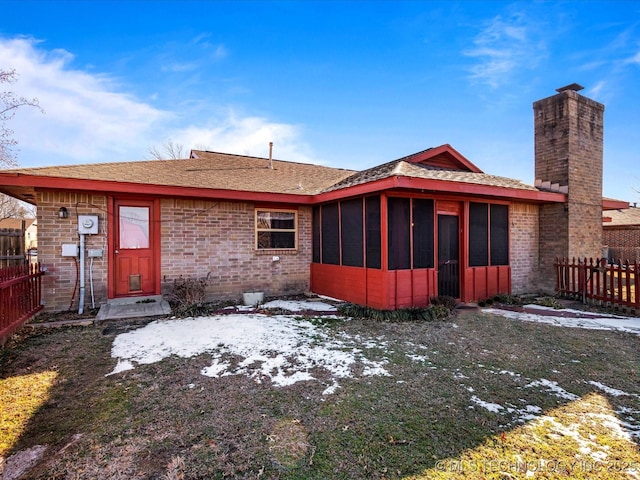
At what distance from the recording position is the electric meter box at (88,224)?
22.8 ft

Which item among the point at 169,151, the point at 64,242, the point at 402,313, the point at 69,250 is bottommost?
the point at 402,313

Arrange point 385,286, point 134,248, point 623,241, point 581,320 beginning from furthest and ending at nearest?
point 623,241 < point 134,248 < point 385,286 < point 581,320

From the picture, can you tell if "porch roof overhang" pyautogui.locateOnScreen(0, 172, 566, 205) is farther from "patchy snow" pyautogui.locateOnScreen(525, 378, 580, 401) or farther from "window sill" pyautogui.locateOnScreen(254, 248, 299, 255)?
"patchy snow" pyautogui.locateOnScreen(525, 378, 580, 401)

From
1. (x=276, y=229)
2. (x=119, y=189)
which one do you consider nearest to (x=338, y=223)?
(x=276, y=229)

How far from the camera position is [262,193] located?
27.2 feet

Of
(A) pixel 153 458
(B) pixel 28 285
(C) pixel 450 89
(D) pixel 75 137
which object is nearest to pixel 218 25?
(B) pixel 28 285

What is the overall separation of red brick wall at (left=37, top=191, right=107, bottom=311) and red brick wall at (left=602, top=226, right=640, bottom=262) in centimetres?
2585

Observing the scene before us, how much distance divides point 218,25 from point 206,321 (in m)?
8.10

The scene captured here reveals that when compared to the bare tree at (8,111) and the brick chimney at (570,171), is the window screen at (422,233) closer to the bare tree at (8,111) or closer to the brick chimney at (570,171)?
the brick chimney at (570,171)

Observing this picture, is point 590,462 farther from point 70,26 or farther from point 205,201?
point 70,26

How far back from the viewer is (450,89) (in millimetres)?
12977

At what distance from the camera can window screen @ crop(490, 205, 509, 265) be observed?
850 centimetres

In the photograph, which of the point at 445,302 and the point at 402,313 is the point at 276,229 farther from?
the point at 445,302

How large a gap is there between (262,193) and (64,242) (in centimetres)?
426
